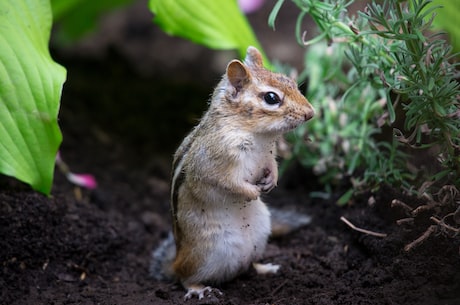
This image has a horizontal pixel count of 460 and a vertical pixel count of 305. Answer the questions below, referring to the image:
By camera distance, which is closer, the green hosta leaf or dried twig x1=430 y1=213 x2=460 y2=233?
dried twig x1=430 y1=213 x2=460 y2=233

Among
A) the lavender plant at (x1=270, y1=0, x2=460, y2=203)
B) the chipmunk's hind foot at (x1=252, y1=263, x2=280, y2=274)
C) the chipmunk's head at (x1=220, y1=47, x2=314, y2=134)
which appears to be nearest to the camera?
the lavender plant at (x1=270, y1=0, x2=460, y2=203)

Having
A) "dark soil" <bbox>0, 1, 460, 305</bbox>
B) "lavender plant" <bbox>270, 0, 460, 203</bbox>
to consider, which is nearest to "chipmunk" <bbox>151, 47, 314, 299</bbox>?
"dark soil" <bbox>0, 1, 460, 305</bbox>

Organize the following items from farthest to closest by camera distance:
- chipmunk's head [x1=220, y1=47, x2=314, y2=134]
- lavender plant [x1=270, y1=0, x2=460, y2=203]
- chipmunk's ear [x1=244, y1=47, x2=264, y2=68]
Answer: chipmunk's ear [x1=244, y1=47, x2=264, y2=68] < chipmunk's head [x1=220, y1=47, x2=314, y2=134] < lavender plant [x1=270, y1=0, x2=460, y2=203]

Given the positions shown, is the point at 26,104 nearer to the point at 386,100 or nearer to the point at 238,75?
the point at 238,75

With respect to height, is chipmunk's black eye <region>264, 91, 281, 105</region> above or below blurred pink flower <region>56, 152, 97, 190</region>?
above

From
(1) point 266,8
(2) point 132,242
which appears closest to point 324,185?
(2) point 132,242

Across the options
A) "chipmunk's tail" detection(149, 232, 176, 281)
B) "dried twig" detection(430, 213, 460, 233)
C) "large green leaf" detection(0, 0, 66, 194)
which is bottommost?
"chipmunk's tail" detection(149, 232, 176, 281)

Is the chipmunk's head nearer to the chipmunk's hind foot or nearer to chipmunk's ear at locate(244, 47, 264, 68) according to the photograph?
chipmunk's ear at locate(244, 47, 264, 68)
